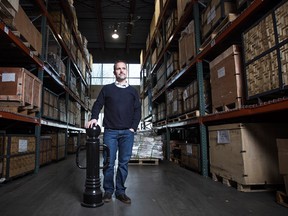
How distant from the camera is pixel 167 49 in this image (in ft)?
26.1

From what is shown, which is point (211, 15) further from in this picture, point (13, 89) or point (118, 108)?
point (13, 89)

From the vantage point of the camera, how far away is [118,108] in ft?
9.96

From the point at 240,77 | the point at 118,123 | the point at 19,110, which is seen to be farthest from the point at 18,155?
the point at 240,77

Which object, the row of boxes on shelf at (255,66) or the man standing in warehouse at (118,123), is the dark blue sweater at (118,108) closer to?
the man standing in warehouse at (118,123)

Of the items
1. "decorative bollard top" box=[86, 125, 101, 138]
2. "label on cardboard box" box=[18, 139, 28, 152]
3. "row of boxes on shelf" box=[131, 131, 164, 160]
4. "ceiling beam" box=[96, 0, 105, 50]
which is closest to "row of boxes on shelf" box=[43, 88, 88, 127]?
"label on cardboard box" box=[18, 139, 28, 152]

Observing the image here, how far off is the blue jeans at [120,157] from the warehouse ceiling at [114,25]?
10621mm

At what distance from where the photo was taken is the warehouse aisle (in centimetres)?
246

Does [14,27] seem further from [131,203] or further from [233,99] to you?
[233,99]

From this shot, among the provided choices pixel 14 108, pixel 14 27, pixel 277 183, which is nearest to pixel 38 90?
pixel 14 108

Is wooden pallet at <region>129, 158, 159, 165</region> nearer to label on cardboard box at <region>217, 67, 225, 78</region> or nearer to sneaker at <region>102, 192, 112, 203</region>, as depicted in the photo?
label on cardboard box at <region>217, 67, 225, 78</region>

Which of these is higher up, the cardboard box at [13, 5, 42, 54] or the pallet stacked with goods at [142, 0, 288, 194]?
the cardboard box at [13, 5, 42, 54]

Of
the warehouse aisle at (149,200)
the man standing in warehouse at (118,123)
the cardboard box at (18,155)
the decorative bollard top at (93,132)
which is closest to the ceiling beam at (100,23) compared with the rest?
the cardboard box at (18,155)

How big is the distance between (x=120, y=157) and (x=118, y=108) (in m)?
0.66

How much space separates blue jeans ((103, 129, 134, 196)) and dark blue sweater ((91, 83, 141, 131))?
0.33 feet
